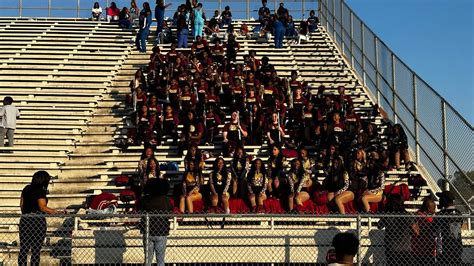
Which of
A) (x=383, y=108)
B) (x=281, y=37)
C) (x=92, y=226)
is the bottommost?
(x=92, y=226)

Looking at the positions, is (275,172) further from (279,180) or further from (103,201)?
(103,201)

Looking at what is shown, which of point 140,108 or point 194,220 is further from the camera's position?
point 140,108

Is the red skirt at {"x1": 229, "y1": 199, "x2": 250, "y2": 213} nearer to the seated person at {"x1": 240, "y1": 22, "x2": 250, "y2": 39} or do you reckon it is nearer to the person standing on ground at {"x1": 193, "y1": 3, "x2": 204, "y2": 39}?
the person standing on ground at {"x1": 193, "y1": 3, "x2": 204, "y2": 39}

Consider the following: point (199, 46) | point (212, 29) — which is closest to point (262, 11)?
point (212, 29)

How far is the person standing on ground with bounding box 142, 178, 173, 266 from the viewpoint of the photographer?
10.7 metres

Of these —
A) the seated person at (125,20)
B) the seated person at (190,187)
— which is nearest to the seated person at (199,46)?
the seated person at (125,20)

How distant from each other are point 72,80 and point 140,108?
500 centimetres

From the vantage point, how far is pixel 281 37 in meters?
25.0

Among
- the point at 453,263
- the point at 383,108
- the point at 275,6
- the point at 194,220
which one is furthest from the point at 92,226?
the point at 275,6

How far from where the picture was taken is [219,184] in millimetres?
14117

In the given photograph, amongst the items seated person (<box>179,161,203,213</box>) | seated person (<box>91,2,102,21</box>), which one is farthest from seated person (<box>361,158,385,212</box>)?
seated person (<box>91,2,102,21</box>)

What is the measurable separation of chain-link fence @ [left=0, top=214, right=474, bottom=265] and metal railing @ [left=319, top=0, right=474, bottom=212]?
171 centimetres

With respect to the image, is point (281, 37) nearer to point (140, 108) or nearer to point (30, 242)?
point (140, 108)

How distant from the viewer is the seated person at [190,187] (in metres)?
13.6
